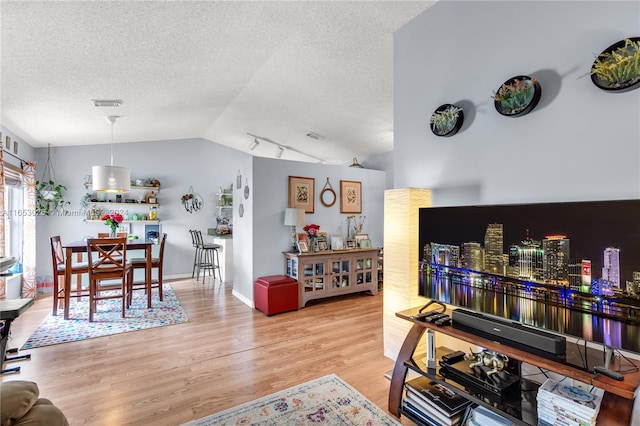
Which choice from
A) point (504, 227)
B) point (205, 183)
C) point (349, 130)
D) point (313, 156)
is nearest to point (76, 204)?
point (205, 183)

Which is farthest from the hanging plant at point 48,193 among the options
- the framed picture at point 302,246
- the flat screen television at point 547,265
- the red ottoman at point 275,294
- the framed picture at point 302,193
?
the flat screen television at point 547,265

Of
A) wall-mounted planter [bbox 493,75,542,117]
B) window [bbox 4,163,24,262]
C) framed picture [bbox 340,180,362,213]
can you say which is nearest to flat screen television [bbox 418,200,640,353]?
wall-mounted planter [bbox 493,75,542,117]

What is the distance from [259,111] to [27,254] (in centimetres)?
403

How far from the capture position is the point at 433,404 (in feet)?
5.92

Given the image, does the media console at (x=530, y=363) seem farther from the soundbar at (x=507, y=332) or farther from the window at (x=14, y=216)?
the window at (x=14, y=216)

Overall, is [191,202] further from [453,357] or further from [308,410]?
[453,357]

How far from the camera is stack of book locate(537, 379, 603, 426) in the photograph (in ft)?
4.30

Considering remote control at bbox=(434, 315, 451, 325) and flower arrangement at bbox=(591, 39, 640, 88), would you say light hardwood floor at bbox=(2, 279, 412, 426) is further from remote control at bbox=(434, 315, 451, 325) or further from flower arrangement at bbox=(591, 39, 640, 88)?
flower arrangement at bbox=(591, 39, 640, 88)

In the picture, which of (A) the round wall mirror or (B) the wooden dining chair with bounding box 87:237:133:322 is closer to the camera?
(B) the wooden dining chair with bounding box 87:237:133:322

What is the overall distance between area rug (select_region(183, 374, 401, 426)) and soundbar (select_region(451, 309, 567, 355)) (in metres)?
0.76

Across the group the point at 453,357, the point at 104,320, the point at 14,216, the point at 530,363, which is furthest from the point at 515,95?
the point at 14,216

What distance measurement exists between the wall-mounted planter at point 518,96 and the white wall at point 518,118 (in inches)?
2.0

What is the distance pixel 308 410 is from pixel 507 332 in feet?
4.30

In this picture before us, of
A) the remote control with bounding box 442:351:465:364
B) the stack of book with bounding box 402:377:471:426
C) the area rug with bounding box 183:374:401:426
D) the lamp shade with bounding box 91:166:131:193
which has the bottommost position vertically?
the area rug with bounding box 183:374:401:426
